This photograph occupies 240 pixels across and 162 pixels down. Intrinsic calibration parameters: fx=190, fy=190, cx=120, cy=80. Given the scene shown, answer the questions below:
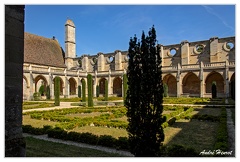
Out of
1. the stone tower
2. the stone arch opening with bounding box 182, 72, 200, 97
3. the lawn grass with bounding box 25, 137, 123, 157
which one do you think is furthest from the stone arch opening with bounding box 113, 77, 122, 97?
the lawn grass with bounding box 25, 137, 123, 157

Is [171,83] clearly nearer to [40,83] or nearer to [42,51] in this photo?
[42,51]

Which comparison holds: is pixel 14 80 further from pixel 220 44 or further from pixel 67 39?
pixel 67 39

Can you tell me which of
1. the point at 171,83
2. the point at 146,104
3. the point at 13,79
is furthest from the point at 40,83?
the point at 146,104

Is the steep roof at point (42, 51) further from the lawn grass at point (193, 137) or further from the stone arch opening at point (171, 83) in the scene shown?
the lawn grass at point (193, 137)

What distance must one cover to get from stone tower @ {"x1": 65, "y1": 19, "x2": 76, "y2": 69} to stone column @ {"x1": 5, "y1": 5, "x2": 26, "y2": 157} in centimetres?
3749

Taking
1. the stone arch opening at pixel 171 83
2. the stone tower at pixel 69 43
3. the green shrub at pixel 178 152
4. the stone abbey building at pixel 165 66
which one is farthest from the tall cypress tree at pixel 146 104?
the stone tower at pixel 69 43

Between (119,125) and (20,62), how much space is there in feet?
18.9

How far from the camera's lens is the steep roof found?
3150cm

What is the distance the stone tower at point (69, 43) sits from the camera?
40475 millimetres

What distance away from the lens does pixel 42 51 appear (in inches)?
1357

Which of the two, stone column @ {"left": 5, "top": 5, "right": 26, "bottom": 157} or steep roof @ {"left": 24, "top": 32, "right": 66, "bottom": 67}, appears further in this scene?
steep roof @ {"left": 24, "top": 32, "right": 66, "bottom": 67}

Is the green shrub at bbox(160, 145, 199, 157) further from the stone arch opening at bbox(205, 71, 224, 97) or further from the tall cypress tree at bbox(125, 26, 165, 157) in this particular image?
the stone arch opening at bbox(205, 71, 224, 97)

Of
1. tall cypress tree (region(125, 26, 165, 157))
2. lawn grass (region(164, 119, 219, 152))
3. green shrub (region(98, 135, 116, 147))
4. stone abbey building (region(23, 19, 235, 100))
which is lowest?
lawn grass (region(164, 119, 219, 152))

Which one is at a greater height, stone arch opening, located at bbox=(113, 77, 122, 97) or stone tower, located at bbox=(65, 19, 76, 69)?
stone tower, located at bbox=(65, 19, 76, 69)
